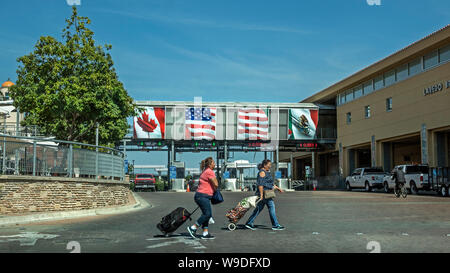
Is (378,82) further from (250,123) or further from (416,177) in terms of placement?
(416,177)

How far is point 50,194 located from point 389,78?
38.4 meters

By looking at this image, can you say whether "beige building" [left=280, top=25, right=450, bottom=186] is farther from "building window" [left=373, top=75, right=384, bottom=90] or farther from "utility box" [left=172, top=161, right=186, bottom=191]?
"utility box" [left=172, top=161, right=186, bottom=191]

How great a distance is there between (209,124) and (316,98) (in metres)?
14.4

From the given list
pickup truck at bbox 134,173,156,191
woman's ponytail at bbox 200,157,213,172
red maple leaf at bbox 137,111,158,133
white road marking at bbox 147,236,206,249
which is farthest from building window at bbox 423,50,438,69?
white road marking at bbox 147,236,206,249

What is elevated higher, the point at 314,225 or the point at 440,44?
the point at 440,44

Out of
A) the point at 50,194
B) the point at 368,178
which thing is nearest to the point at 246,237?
the point at 50,194

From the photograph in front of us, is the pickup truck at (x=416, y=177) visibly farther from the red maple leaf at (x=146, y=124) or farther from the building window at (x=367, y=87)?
the red maple leaf at (x=146, y=124)
